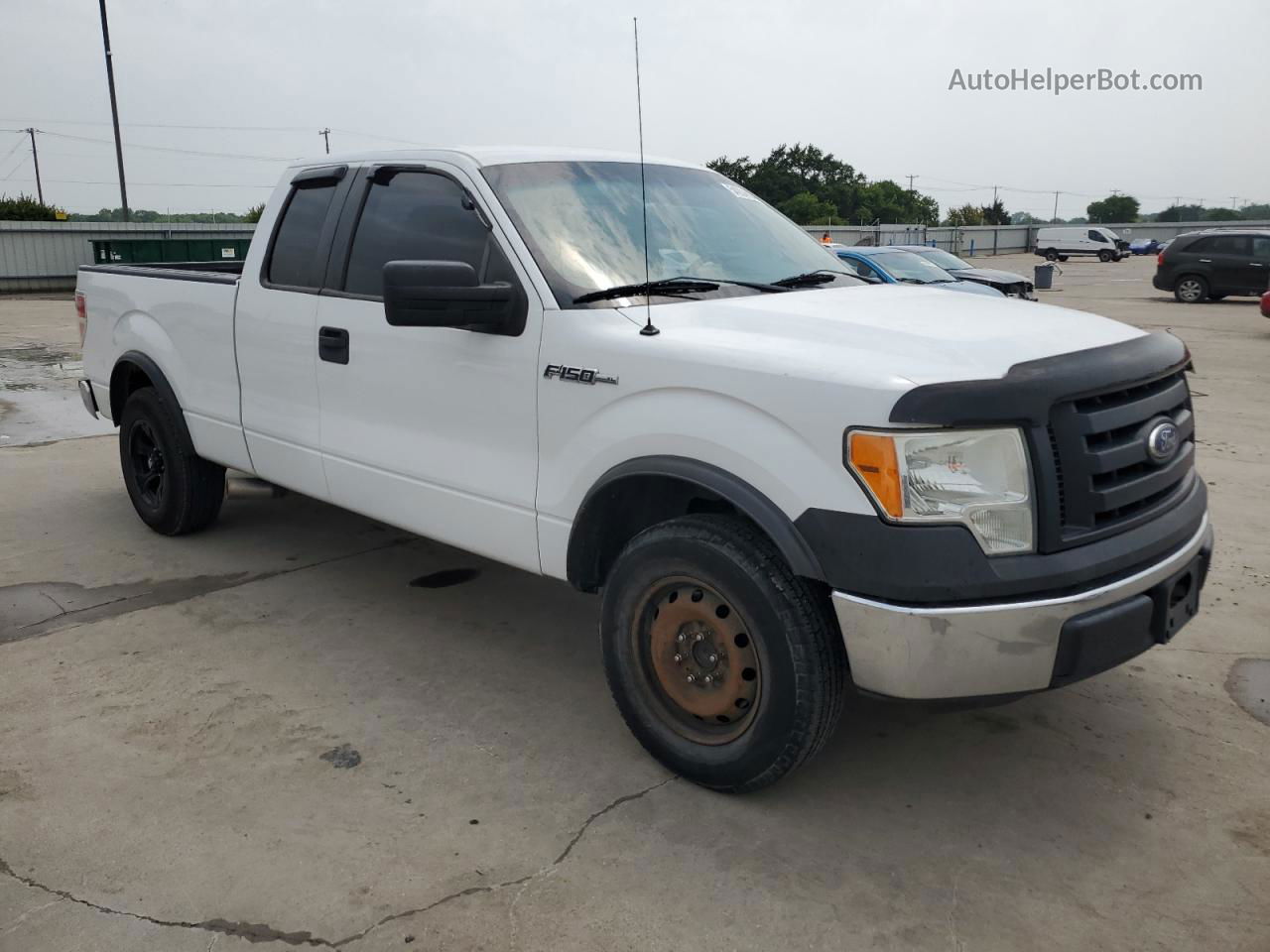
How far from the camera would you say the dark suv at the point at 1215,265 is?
21.8m

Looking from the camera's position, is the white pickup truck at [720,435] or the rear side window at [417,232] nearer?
the white pickup truck at [720,435]

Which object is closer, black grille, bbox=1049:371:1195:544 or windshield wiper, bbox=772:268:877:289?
black grille, bbox=1049:371:1195:544

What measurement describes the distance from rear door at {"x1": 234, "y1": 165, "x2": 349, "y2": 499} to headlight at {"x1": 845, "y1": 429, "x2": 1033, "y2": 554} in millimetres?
2666

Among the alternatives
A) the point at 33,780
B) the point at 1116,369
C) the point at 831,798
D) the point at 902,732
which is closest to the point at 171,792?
the point at 33,780

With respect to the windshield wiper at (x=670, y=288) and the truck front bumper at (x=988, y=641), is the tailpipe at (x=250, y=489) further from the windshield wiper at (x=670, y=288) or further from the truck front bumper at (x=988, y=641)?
the truck front bumper at (x=988, y=641)

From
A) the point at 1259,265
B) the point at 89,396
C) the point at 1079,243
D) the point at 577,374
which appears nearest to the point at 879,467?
the point at 577,374

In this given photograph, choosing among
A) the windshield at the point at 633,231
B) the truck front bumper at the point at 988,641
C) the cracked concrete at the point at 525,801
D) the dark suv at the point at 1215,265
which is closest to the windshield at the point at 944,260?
the dark suv at the point at 1215,265

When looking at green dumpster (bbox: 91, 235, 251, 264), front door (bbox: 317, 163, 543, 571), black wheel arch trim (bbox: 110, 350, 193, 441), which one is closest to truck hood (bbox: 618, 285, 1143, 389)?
front door (bbox: 317, 163, 543, 571)

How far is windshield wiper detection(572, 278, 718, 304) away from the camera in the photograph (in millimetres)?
3494

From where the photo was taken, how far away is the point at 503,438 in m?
3.68

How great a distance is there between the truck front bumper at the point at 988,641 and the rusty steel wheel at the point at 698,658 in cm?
37

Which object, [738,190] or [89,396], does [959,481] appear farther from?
[89,396]

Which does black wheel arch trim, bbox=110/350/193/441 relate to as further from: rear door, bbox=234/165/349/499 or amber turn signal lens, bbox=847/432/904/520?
amber turn signal lens, bbox=847/432/904/520

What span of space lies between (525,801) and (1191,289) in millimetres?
23609
